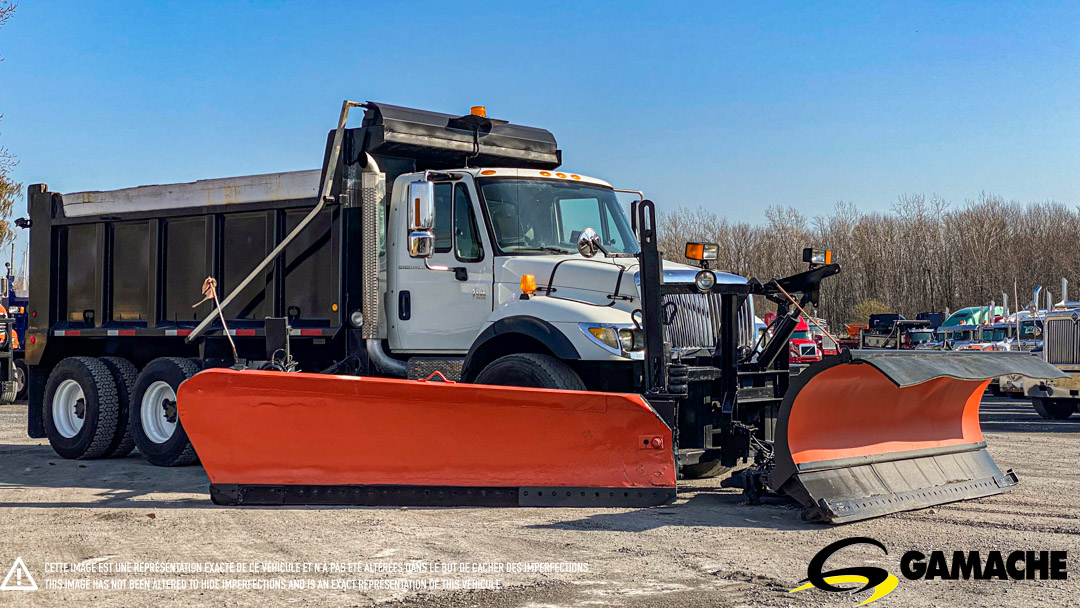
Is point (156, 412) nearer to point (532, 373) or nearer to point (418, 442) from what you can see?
point (418, 442)

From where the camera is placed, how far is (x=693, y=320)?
8.59 meters

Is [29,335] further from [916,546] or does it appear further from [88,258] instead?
[916,546]

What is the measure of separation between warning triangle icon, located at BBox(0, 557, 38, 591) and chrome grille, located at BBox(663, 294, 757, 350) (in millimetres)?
4748

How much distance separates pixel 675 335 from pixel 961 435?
2.48 m

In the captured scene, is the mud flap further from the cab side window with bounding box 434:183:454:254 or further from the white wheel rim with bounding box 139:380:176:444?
the white wheel rim with bounding box 139:380:176:444

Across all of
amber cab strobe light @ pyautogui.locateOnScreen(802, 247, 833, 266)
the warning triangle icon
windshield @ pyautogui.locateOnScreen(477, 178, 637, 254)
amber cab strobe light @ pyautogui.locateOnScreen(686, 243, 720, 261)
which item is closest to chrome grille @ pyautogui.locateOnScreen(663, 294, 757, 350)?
amber cab strobe light @ pyautogui.locateOnScreen(686, 243, 720, 261)

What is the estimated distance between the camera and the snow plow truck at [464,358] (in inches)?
284

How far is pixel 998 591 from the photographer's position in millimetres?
5344

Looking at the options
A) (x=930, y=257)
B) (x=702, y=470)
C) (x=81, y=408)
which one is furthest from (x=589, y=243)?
(x=930, y=257)

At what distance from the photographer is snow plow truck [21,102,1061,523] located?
721 centimetres

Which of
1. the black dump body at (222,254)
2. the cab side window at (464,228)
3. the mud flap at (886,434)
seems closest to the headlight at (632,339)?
the mud flap at (886,434)

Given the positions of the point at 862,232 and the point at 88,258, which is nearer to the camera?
the point at 88,258

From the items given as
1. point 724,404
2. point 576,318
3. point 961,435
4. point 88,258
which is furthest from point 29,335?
point 961,435

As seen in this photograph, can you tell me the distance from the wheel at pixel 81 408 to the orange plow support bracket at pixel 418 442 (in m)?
4.25
